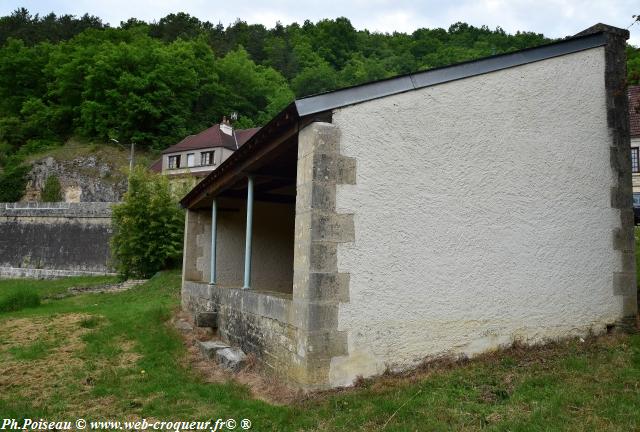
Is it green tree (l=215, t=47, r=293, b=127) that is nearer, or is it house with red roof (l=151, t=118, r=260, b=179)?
house with red roof (l=151, t=118, r=260, b=179)

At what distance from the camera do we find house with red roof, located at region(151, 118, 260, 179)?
114 feet

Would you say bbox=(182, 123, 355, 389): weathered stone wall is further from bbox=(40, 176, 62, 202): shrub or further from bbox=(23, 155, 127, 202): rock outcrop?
bbox=(40, 176, 62, 202): shrub

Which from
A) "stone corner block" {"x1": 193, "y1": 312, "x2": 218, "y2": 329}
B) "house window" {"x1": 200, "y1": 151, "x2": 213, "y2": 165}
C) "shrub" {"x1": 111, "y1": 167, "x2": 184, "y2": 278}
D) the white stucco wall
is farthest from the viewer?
"house window" {"x1": 200, "y1": 151, "x2": 213, "y2": 165}

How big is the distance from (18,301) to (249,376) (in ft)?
34.1

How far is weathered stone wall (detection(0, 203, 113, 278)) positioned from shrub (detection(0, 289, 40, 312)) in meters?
12.7

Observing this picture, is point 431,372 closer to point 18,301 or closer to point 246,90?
point 18,301

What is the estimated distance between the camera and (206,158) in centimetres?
3556

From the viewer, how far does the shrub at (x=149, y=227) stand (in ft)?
65.2

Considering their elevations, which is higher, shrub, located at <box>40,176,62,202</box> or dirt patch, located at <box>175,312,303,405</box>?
shrub, located at <box>40,176,62,202</box>

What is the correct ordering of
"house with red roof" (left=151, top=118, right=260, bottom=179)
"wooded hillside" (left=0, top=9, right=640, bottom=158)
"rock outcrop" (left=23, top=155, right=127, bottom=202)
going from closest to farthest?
"house with red roof" (left=151, top=118, right=260, bottom=179), "rock outcrop" (left=23, top=155, right=127, bottom=202), "wooded hillside" (left=0, top=9, right=640, bottom=158)

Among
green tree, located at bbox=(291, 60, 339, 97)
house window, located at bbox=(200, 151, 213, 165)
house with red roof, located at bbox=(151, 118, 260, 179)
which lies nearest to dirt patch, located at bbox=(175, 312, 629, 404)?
house with red roof, located at bbox=(151, 118, 260, 179)

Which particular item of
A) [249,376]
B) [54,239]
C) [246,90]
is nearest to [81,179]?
[54,239]

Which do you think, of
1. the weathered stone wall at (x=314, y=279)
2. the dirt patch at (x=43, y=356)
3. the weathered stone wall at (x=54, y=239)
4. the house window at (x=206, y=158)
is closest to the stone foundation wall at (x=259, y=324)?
the weathered stone wall at (x=314, y=279)

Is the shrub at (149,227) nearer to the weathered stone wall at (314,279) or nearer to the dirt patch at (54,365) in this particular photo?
the dirt patch at (54,365)
